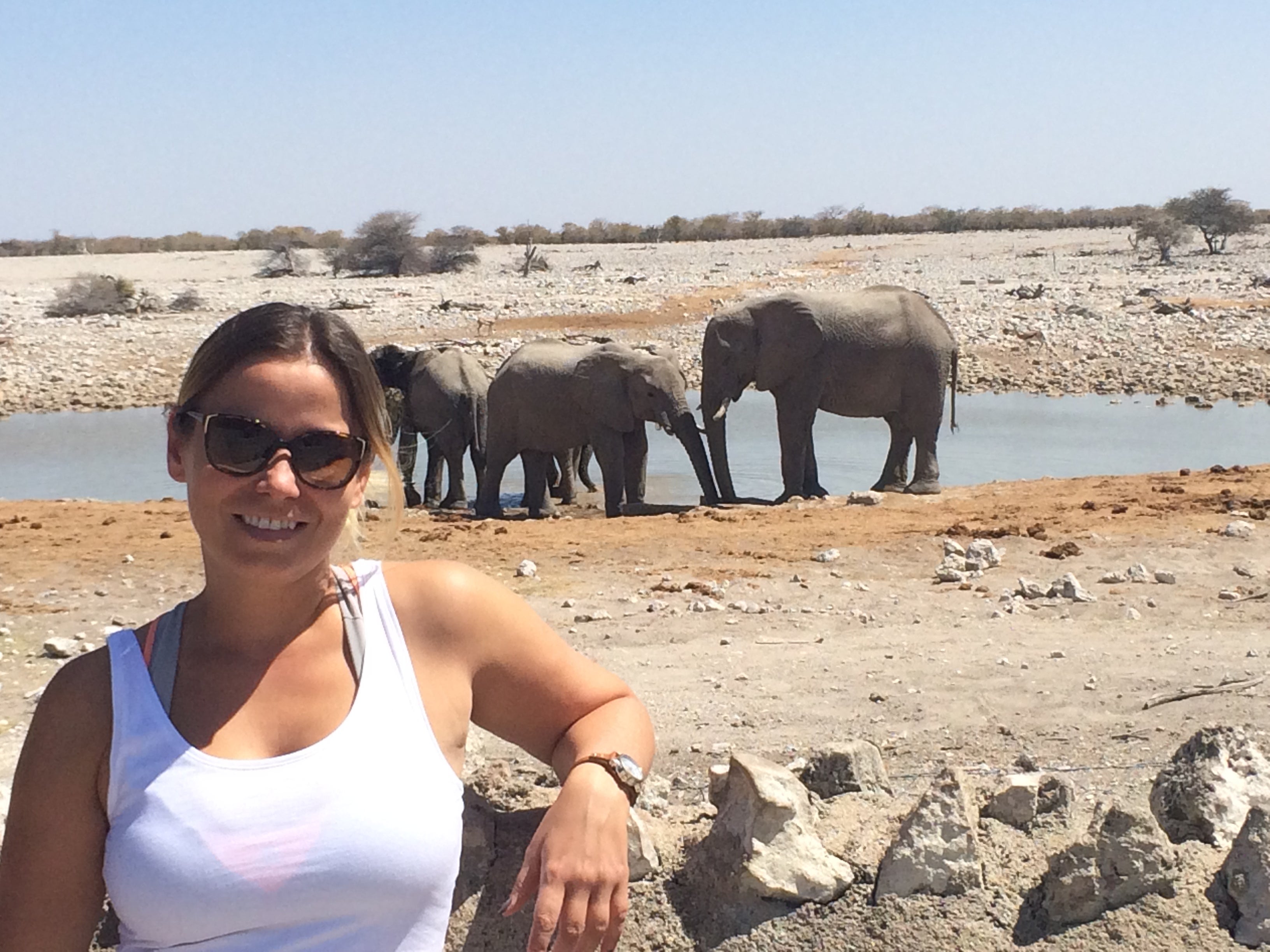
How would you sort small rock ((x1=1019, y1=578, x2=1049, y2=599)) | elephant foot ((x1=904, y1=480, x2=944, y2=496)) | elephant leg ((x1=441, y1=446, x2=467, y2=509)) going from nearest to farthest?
1. small rock ((x1=1019, y1=578, x2=1049, y2=599))
2. elephant foot ((x1=904, y1=480, x2=944, y2=496))
3. elephant leg ((x1=441, y1=446, x2=467, y2=509))

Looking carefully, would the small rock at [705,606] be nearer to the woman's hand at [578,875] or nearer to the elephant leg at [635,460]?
the woman's hand at [578,875]

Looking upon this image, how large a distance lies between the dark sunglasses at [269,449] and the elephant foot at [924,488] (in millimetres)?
12385

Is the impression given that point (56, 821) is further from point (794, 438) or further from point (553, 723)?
point (794, 438)

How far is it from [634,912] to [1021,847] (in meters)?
0.89

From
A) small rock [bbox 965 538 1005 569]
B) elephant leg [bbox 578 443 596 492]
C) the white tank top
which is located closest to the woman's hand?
the white tank top

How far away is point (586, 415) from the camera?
15.6 meters

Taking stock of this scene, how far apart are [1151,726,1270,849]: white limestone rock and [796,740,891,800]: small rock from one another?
676 mm

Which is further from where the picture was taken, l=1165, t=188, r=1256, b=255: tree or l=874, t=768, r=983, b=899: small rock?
l=1165, t=188, r=1256, b=255: tree

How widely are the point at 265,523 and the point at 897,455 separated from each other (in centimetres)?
1442

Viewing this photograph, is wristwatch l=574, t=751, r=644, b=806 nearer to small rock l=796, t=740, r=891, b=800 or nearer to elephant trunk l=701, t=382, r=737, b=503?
small rock l=796, t=740, r=891, b=800

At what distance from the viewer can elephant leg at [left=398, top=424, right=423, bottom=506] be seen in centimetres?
1681

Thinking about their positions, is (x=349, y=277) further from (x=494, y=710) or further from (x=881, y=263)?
(x=494, y=710)

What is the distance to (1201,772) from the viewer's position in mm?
3561

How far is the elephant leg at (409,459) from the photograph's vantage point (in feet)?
55.2
